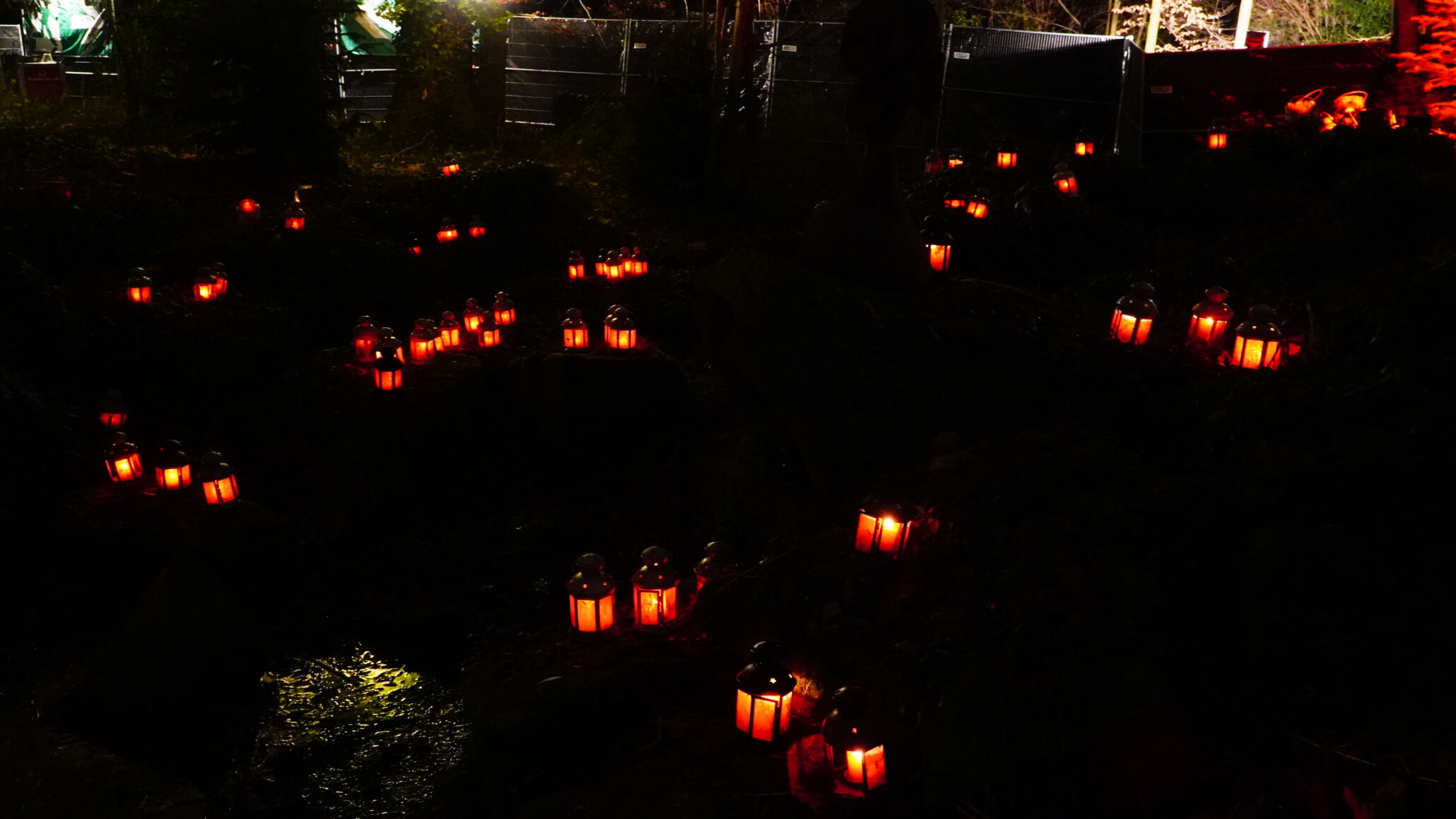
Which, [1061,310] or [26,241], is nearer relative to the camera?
[1061,310]

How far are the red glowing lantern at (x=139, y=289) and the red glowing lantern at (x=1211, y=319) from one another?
9676mm

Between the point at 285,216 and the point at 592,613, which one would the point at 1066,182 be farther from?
the point at 285,216

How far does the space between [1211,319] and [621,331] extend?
517 centimetres

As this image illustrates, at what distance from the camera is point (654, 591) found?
550 centimetres

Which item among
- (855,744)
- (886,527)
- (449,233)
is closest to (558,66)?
(449,233)

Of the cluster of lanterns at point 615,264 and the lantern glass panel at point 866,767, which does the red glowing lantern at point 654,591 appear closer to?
the lantern glass panel at point 866,767

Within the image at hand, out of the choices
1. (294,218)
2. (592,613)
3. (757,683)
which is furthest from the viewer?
(294,218)

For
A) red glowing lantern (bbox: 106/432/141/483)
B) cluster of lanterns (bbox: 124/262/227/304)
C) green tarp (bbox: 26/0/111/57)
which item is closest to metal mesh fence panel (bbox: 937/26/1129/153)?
cluster of lanterns (bbox: 124/262/227/304)

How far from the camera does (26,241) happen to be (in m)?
9.77

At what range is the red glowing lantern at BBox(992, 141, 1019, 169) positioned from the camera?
10.9 m

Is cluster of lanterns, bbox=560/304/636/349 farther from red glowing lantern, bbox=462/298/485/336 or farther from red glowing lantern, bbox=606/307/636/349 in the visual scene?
red glowing lantern, bbox=462/298/485/336

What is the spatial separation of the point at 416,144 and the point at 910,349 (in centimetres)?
1426

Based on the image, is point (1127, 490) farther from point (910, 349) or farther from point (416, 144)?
point (416, 144)

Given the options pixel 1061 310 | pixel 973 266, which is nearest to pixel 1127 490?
pixel 1061 310
